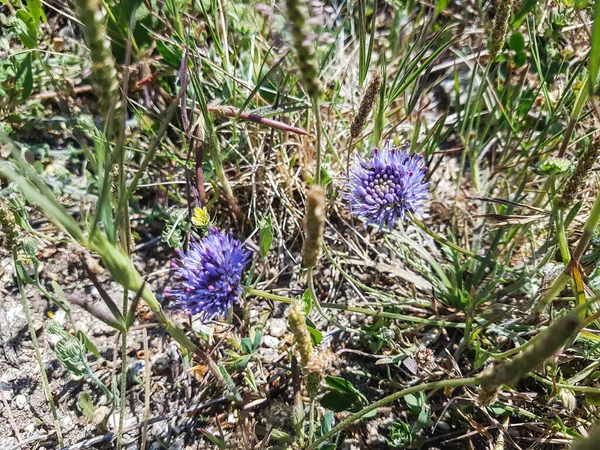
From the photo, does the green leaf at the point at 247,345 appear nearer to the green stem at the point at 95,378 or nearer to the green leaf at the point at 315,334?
the green leaf at the point at 315,334

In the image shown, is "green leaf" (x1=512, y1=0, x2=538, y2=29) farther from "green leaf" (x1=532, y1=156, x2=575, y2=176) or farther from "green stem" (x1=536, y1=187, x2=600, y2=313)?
"green stem" (x1=536, y1=187, x2=600, y2=313)

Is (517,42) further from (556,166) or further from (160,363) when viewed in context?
(160,363)

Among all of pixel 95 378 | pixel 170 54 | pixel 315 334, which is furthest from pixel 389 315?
pixel 170 54

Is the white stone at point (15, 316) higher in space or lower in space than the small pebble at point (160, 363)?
higher

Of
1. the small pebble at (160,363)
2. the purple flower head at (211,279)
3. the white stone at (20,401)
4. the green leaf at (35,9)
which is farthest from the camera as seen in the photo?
the green leaf at (35,9)

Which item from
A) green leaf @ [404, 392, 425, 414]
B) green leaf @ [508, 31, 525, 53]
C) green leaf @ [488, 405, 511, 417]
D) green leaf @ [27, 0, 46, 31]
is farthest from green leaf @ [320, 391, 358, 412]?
green leaf @ [27, 0, 46, 31]

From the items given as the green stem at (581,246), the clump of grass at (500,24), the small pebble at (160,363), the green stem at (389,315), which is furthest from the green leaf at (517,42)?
the small pebble at (160,363)

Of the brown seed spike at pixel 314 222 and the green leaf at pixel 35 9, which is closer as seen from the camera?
the brown seed spike at pixel 314 222

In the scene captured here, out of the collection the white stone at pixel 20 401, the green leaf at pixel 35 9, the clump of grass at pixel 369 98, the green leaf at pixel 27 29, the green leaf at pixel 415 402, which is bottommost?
the white stone at pixel 20 401

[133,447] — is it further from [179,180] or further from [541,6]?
[541,6]
